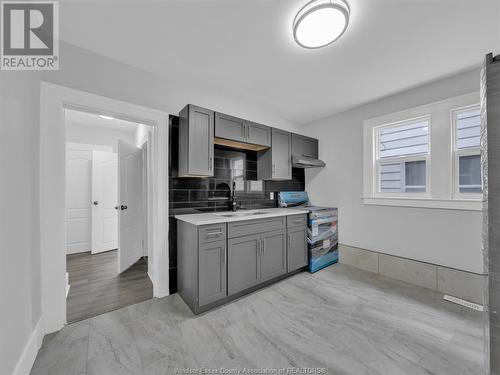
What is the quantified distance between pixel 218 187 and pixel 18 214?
1.89 m

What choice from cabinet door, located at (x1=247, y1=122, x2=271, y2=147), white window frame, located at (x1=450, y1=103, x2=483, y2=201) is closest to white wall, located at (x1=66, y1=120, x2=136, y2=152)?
cabinet door, located at (x1=247, y1=122, x2=271, y2=147)

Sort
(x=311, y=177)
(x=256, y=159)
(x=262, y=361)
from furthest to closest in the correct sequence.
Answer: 1. (x=311, y=177)
2. (x=256, y=159)
3. (x=262, y=361)

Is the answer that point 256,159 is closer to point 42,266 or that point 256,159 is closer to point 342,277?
point 342,277

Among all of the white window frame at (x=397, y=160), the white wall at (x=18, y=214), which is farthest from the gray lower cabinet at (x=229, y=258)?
the white window frame at (x=397, y=160)

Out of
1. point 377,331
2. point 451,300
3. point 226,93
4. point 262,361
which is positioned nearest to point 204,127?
point 226,93

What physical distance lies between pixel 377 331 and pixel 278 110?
3243 mm

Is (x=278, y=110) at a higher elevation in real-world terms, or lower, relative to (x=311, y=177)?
higher

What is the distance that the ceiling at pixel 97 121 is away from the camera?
144 inches

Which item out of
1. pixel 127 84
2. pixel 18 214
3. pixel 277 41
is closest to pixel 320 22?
pixel 277 41

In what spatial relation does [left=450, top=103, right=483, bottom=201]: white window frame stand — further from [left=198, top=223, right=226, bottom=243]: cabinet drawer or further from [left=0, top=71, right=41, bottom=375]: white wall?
[left=0, top=71, right=41, bottom=375]: white wall

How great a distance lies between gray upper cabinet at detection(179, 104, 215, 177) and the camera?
223 cm

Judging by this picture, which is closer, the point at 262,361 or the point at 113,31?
the point at 262,361

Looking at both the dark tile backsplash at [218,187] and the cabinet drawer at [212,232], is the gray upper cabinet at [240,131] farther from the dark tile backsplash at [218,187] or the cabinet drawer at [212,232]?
the cabinet drawer at [212,232]

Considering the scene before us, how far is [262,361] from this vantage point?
1.46 meters
